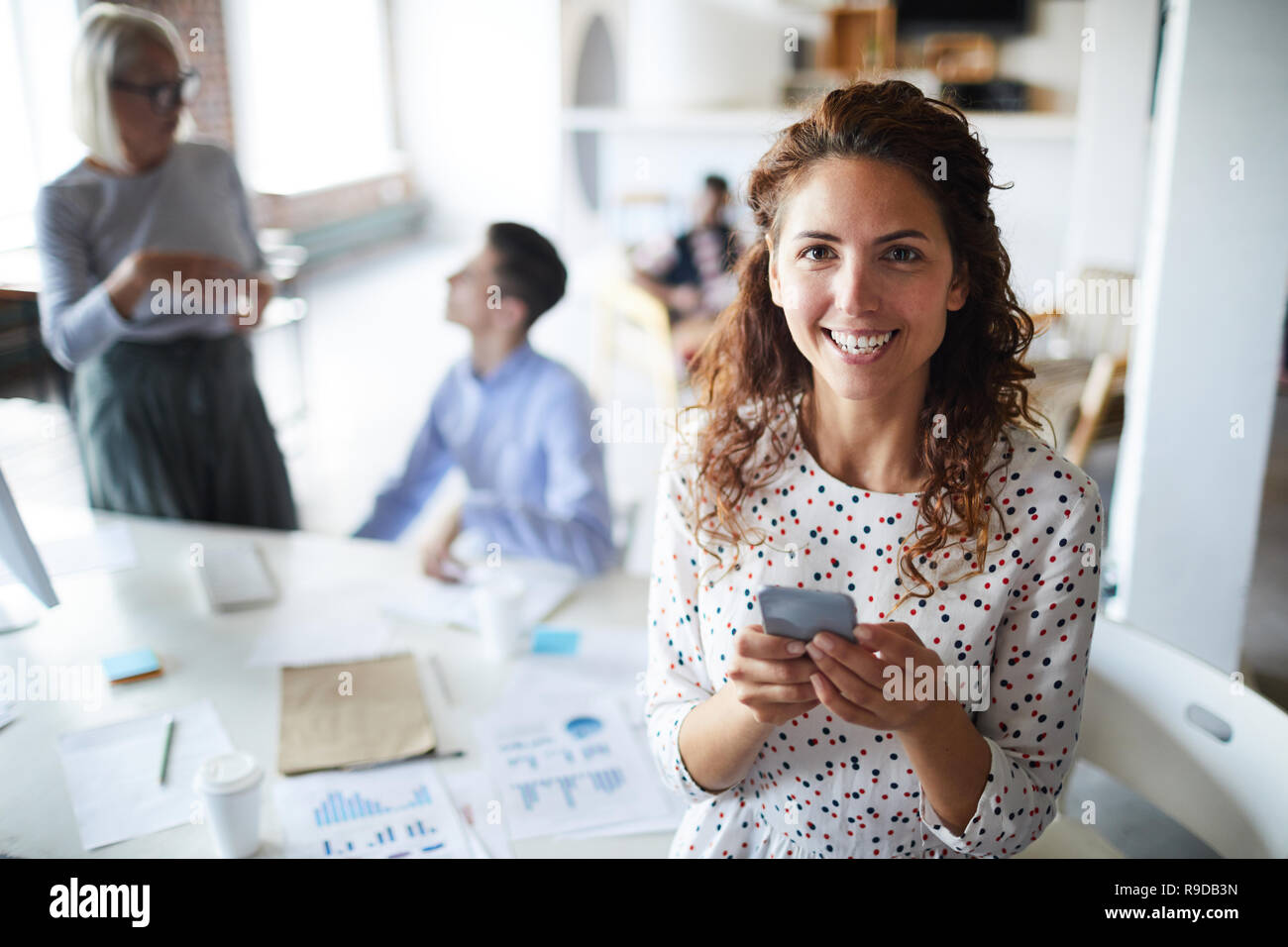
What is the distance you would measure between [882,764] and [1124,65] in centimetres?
376

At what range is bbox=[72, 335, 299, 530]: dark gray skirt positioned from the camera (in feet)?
6.50

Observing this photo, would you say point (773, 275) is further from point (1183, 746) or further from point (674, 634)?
point (1183, 746)

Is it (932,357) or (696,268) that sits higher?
(932,357)

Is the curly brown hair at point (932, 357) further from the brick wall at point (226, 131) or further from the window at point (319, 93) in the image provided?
the window at point (319, 93)

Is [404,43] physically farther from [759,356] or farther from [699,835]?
[699,835]

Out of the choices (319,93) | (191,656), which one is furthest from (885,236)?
(319,93)

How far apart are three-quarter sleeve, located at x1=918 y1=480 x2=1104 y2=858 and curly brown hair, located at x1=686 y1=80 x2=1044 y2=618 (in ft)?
0.20

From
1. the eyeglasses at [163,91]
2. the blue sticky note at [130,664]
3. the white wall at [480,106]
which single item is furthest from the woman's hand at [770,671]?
A: the white wall at [480,106]

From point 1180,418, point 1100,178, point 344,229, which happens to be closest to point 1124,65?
point 1100,178

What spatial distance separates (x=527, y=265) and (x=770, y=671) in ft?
4.71

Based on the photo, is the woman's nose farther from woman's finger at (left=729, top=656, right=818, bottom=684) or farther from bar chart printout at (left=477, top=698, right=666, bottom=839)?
bar chart printout at (left=477, top=698, right=666, bottom=839)

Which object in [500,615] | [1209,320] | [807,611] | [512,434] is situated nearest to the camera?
[807,611]

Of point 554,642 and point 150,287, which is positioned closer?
point 554,642

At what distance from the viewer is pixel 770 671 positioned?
0.81 m
